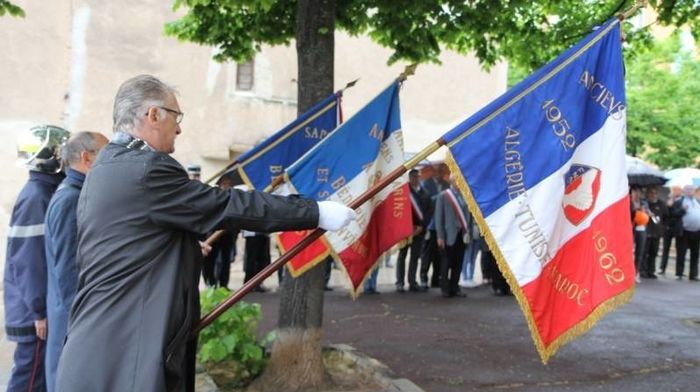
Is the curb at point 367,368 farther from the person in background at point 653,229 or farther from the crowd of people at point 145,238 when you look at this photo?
the person in background at point 653,229

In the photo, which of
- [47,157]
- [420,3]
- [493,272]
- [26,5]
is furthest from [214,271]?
[26,5]

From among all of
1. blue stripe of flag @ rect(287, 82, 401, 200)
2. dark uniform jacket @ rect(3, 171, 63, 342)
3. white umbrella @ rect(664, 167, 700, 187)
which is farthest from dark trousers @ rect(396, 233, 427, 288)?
white umbrella @ rect(664, 167, 700, 187)

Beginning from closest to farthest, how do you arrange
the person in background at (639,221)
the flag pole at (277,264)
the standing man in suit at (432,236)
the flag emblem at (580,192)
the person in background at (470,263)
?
the flag pole at (277,264), the flag emblem at (580,192), the standing man in suit at (432,236), the person in background at (470,263), the person in background at (639,221)

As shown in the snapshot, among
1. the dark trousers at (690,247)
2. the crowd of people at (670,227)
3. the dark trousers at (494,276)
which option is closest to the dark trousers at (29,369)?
the dark trousers at (494,276)

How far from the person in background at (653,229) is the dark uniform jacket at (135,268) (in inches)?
528

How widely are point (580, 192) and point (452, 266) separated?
7.17m

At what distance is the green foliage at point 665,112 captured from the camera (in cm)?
2670

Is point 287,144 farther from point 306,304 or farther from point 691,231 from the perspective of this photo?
point 691,231

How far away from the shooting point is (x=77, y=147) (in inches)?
159

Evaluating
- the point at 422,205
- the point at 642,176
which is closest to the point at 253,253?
the point at 422,205

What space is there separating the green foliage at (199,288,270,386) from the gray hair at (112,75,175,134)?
3.01 meters

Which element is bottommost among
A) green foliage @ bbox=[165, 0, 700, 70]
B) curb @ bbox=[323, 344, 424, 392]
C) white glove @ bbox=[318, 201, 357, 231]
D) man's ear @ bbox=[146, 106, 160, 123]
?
curb @ bbox=[323, 344, 424, 392]

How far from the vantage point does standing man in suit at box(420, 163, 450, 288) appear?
1177cm

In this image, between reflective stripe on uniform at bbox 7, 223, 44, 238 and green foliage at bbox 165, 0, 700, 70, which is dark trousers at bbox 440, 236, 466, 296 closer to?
green foliage at bbox 165, 0, 700, 70
